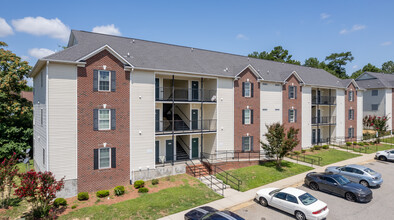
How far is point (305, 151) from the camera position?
2817 centimetres

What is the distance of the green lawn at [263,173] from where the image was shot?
708 inches

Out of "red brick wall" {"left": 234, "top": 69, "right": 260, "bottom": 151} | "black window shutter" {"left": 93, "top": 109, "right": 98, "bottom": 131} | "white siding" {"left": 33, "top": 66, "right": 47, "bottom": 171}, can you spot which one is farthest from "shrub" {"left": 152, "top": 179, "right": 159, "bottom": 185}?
"red brick wall" {"left": 234, "top": 69, "right": 260, "bottom": 151}

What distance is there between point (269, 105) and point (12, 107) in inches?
1109

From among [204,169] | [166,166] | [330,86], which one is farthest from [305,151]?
[166,166]

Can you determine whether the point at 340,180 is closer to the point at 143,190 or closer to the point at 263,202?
the point at 263,202

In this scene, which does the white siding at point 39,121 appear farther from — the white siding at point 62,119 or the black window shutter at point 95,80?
the black window shutter at point 95,80

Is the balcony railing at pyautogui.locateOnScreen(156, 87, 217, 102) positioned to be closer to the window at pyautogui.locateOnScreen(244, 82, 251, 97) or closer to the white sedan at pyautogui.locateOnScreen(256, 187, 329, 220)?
the window at pyautogui.locateOnScreen(244, 82, 251, 97)

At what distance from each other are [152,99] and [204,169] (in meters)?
7.82

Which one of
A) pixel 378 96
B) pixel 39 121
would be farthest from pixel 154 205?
pixel 378 96

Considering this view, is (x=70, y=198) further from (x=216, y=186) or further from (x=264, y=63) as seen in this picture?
(x=264, y=63)

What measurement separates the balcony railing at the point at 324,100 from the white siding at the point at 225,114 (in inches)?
642

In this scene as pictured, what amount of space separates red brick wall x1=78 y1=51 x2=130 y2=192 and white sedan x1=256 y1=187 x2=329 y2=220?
34.7 feet

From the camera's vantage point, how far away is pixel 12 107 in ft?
77.1

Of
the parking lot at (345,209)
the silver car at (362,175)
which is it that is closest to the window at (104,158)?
the parking lot at (345,209)
